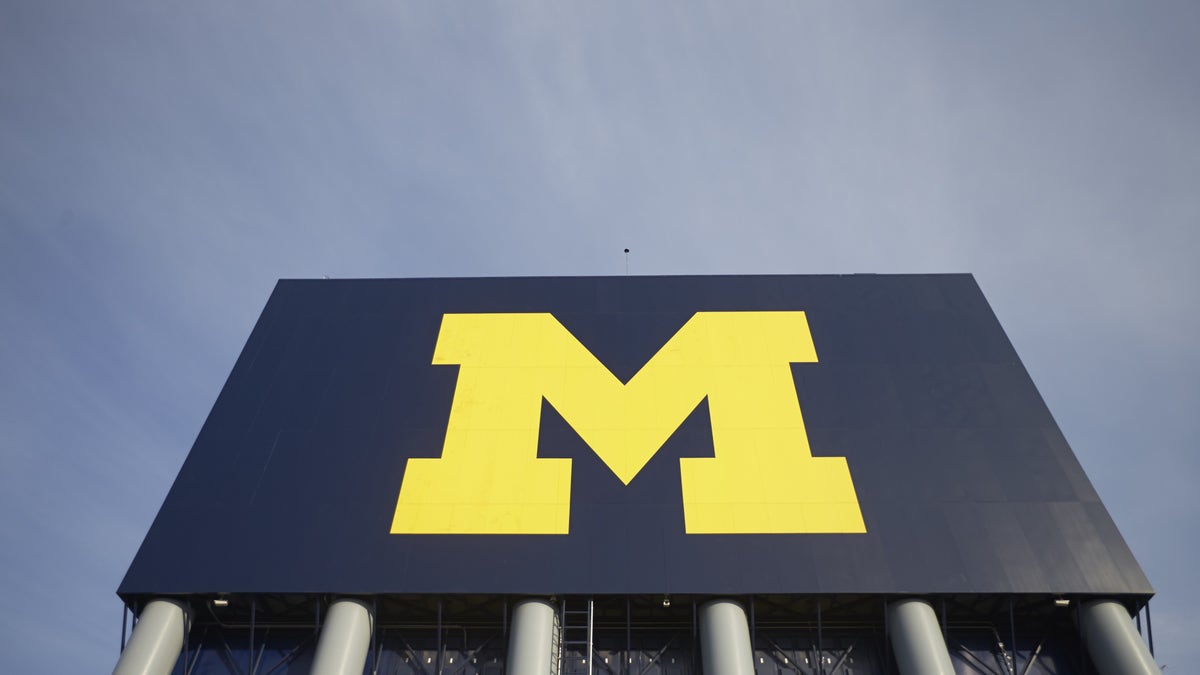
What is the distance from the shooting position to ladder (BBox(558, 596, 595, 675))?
1944 cm

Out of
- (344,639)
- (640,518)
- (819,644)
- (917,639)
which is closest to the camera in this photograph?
(917,639)

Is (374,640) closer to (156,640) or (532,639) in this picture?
(532,639)

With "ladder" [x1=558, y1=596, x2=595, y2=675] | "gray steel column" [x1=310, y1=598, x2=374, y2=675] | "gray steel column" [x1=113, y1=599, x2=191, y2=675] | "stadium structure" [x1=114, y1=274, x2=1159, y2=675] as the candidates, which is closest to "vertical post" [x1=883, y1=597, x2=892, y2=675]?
"stadium structure" [x1=114, y1=274, x2=1159, y2=675]

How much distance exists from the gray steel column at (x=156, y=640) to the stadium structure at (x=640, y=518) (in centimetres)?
6

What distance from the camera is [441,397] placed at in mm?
23672

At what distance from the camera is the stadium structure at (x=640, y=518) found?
19.4m

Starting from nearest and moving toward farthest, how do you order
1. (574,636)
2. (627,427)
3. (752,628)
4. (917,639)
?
(917,639) → (752,628) → (574,636) → (627,427)

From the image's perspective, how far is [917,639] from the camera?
18.5 meters

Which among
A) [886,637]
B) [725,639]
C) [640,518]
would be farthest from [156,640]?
[886,637]

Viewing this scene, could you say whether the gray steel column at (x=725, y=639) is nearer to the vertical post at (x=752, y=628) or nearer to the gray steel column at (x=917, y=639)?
the vertical post at (x=752, y=628)

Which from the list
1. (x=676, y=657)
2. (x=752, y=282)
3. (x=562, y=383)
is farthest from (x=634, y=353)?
(x=676, y=657)

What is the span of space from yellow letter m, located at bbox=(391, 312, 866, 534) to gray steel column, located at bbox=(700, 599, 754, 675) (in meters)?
2.03

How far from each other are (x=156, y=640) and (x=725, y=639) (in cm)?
1409

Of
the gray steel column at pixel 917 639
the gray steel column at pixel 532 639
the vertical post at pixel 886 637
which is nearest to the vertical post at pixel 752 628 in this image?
the vertical post at pixel 886 637
